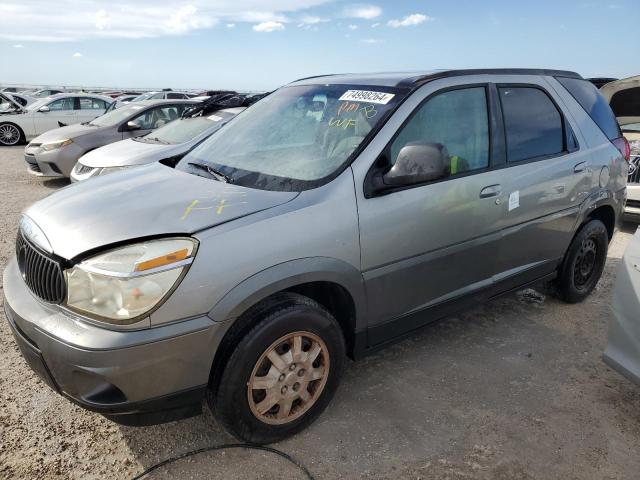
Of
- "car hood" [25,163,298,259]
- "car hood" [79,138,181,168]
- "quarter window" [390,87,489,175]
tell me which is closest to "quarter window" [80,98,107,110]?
"car hood" [79,138,181,168]

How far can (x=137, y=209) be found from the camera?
91.7 inches

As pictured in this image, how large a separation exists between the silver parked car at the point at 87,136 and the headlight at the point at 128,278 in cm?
693

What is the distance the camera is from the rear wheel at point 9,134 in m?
13.8

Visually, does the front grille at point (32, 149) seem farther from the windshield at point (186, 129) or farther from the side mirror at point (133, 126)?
the windshield at point (186, 129)

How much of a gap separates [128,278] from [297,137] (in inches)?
54.3

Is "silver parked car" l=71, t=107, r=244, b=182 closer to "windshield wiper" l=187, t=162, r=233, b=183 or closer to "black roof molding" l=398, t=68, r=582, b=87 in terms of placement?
"windshield wiper" l=187, t=162, r=233, b=183

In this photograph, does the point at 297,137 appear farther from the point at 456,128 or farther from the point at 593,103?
the point at 593,103

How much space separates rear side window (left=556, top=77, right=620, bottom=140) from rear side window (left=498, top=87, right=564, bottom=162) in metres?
0.37

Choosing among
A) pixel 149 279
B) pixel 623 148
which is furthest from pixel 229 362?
pixel 623 148

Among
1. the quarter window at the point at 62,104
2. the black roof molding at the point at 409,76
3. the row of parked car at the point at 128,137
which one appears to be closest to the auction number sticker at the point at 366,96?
the black roof molding at the point at 409,76

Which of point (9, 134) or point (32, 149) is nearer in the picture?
point (32, 149)

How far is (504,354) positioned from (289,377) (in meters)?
1.71

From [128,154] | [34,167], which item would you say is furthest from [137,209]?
[34,167]

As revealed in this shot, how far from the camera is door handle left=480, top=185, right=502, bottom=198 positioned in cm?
300
